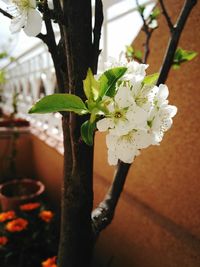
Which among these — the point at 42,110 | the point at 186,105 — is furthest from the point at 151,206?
the point at 42,110

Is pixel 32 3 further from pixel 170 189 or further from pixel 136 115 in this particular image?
pixel 170 189

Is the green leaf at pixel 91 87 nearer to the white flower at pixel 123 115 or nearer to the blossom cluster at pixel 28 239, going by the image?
the white flower at pixel 123 115

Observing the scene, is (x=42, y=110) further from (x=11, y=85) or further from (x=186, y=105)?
(x=11, y=85)

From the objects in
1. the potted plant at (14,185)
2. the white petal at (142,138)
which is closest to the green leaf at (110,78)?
the white petal at (142,138)

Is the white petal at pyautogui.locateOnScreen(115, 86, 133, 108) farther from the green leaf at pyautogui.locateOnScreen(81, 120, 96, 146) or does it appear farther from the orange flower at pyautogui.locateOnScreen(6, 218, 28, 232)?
the orange flower at pyautogui.locateOnScreen(6, 218, 28, 232)

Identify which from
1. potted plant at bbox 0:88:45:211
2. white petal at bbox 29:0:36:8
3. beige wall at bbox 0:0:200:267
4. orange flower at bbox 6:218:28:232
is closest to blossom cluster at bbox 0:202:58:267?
orange flower at bbox 6:218:28:232

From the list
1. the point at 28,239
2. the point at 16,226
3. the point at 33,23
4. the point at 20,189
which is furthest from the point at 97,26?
the point at 20,189
